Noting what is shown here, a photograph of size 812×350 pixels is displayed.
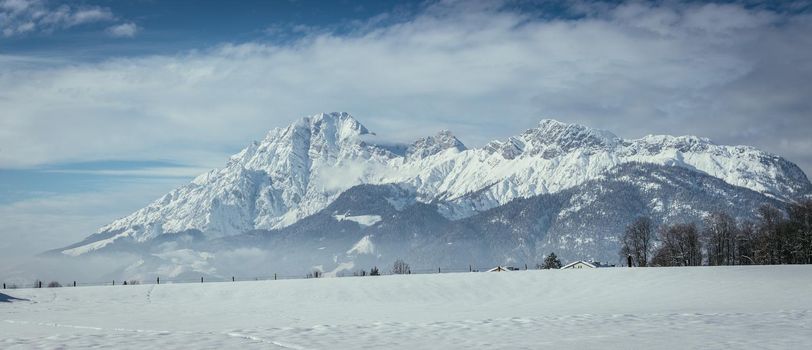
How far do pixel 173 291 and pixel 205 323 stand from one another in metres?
35.9

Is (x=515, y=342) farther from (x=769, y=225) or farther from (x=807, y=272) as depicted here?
(x=769, y=225)

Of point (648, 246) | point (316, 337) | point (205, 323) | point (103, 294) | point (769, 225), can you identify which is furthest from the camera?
point (648, 246)

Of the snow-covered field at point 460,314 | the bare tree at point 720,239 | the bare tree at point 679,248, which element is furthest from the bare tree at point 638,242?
the snow-covered field at point 460,314

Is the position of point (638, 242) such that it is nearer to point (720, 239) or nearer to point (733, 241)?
point (720, 239)

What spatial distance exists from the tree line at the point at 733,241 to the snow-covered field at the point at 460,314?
57699mm

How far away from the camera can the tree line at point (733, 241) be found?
115m

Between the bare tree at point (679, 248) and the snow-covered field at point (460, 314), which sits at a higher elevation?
the bare tree at point (679, 248)

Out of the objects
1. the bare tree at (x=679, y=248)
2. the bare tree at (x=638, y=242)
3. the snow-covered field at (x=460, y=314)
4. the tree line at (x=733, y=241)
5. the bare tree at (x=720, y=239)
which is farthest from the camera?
the bare tree at (x=720, y=239)

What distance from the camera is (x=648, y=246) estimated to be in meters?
140

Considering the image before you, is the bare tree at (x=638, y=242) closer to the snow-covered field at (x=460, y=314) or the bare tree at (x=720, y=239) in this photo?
the bare tree at (x=720, y=239)

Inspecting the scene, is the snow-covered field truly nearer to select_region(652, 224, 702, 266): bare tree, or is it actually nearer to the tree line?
the tree line

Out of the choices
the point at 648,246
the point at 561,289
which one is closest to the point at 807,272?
the point at 561,289

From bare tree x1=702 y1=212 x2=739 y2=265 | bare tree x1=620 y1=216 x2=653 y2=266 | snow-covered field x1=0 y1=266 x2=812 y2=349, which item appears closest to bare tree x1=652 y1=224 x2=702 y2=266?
bare tree x1=620 y1=216 x2=653 y2=266

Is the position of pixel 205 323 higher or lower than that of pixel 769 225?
lower
